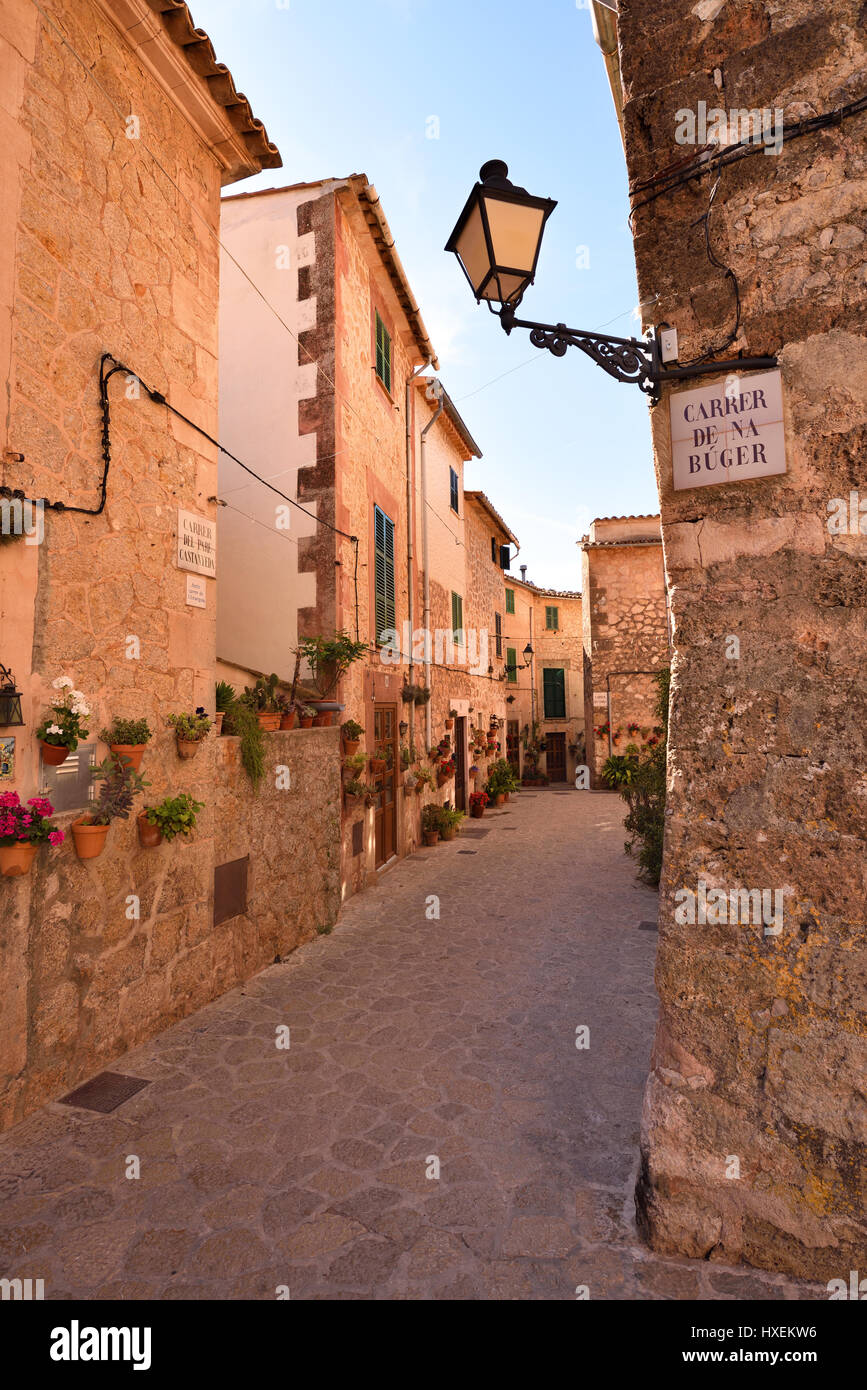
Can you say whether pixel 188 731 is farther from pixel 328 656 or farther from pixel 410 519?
pixel 410 519

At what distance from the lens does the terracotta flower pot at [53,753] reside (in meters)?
3.50

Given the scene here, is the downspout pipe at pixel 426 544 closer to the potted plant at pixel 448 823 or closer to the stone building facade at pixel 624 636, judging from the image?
the potted plant at pixel 448 823

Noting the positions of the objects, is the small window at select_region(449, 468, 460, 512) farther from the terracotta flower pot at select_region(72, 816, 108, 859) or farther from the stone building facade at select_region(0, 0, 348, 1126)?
the terracotta flower pot at select_region(72, 816, 108, 859)

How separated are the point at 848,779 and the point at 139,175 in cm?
543

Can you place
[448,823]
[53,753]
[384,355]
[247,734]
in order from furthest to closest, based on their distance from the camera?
[448,823]
[384,355]
[247,734]
[53,753]

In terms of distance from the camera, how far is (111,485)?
4.15 m

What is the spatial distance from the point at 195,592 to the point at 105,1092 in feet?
10.5

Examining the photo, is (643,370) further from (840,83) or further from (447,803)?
(447,803)

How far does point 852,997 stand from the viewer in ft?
7.77

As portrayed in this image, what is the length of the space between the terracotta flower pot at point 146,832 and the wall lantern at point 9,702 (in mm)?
1140

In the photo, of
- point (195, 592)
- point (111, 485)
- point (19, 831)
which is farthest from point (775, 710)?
point (195, 592)

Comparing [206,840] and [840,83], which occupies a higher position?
[840,83]
